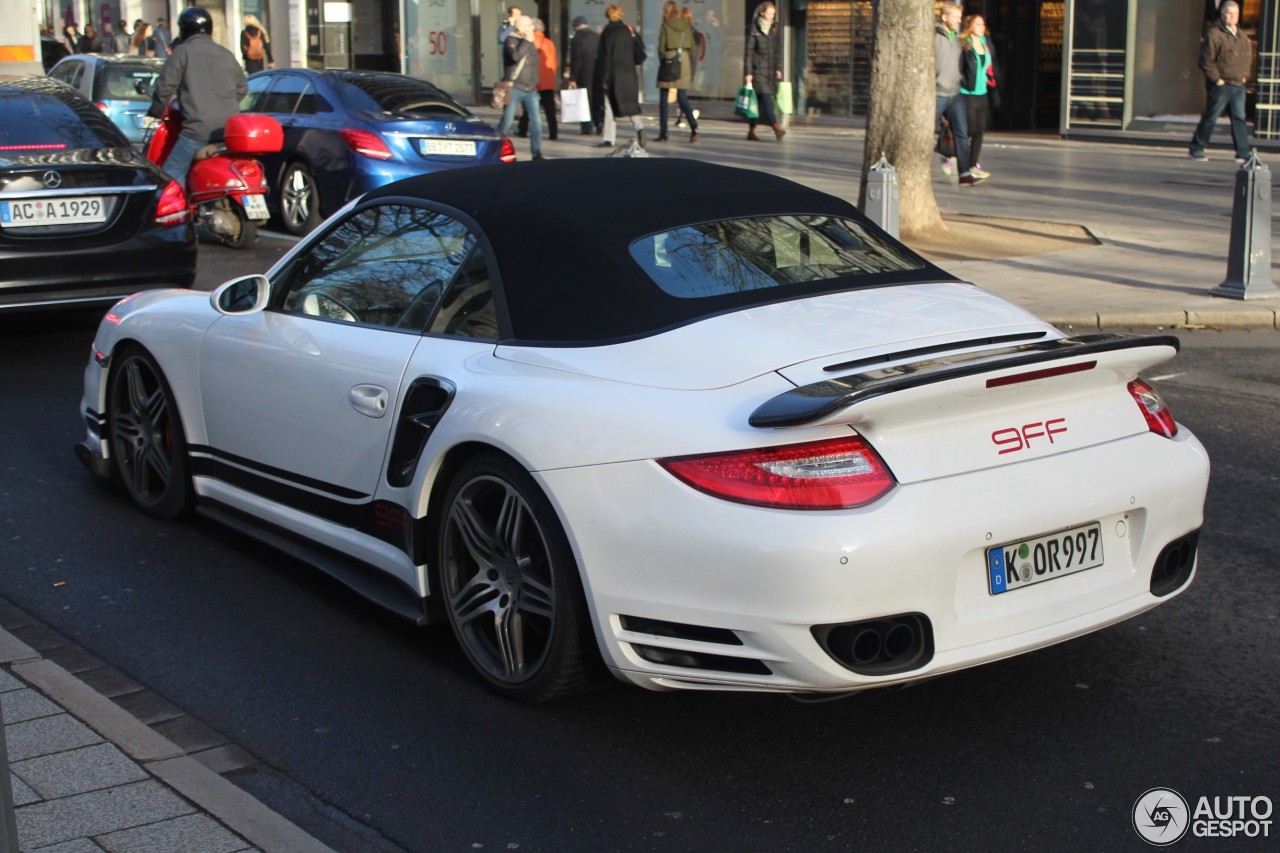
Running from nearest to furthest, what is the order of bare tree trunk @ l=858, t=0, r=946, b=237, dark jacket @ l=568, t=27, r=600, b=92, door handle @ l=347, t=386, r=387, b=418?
1. door handle @ l=347, t=386, r=387, b=418
2. bare tree trunk @ l=858, t=0, r=946, b=237
3. dark jacket @ l=568, t=27, r=600, b=92

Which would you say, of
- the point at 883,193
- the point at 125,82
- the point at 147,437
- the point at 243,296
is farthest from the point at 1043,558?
the point at 125,82

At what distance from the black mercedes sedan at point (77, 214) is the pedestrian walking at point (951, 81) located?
1007cm

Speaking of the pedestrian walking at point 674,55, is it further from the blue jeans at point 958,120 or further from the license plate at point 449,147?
the license plate at point 449,147

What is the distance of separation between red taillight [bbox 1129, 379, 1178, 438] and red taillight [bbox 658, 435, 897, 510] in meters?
0.95

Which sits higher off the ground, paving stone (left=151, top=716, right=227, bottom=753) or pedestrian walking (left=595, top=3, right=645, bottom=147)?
pedestrian walking (left=595, top=3, right=645, bottom=147)

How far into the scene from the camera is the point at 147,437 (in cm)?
616

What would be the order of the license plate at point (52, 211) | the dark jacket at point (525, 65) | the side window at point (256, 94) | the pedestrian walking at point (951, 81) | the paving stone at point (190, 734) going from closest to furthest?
the paving stone at point (190, 734), the license plate at point (52, 211), the side window at point (256, 94), the pedestrian walking at point (951, 81), the dark jacket at point (525, 65)

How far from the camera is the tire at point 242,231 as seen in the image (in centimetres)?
1427

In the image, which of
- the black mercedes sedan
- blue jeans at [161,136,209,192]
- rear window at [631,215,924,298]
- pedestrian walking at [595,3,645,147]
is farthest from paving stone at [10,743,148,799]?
pedestrian walking at [595,3,645,147]

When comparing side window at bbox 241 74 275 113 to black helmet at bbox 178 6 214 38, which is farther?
side window at bbox 241 74 275 113

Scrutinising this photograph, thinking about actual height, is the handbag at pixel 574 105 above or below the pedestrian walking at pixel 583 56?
below

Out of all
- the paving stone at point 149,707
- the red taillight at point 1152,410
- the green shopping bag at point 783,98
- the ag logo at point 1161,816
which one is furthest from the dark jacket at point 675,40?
the ag logo at point 1161,816

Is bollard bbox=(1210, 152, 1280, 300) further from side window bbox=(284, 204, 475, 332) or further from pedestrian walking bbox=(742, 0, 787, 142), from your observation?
pedestrian walking bbox=(742, 0, 787, 142)

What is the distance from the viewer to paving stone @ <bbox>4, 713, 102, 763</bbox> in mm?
3943
